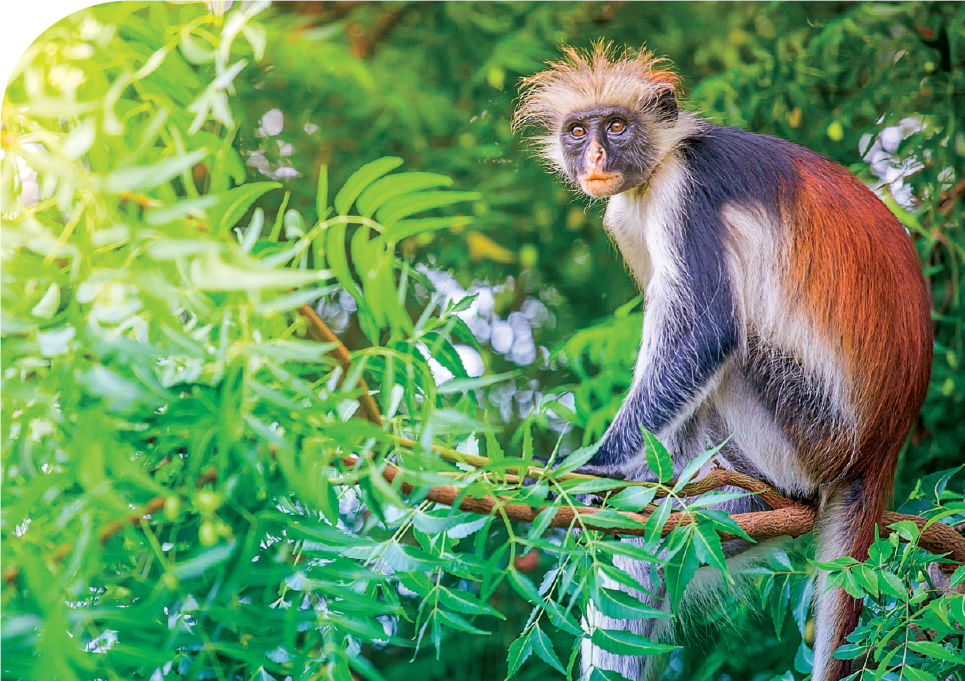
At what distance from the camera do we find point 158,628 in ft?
3.51

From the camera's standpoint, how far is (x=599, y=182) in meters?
2.39

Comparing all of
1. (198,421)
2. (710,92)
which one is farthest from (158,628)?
(710,92)

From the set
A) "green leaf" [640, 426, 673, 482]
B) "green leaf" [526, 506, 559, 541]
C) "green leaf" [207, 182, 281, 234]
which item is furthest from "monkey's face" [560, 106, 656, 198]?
"green leaf" [207, 182, 281, 234]

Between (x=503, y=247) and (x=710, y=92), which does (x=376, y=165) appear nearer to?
(x=710, y=92)

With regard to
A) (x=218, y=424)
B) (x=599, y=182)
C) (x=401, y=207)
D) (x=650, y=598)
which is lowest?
(x=650, y=598)

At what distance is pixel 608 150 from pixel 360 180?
1.54 metres

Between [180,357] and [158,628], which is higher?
[180,357]

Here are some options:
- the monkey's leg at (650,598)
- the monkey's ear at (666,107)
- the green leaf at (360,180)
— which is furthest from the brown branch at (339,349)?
the monkey's ear at (666,107)

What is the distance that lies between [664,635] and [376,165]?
174 centimetres

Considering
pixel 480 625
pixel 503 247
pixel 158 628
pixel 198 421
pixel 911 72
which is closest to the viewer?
pixel 198 421

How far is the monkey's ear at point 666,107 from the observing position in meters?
2.57

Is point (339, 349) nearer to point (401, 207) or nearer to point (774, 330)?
point (401, 207)

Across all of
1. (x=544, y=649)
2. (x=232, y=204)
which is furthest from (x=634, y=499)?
(x=232, y=204)

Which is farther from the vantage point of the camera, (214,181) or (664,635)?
(664,635)
